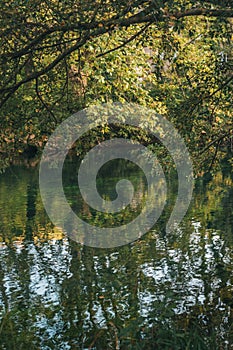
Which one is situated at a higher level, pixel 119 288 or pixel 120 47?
pixel 120 47

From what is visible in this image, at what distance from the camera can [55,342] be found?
9.81 meters

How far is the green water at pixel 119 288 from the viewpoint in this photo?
9477 millimetres

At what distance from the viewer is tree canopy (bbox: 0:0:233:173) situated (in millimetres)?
9125

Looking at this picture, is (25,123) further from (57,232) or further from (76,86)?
(57,232)

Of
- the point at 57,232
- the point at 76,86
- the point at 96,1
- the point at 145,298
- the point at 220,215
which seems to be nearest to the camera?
the point at 96,1

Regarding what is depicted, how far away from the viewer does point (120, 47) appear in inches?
408

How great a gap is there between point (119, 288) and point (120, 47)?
4.58 m

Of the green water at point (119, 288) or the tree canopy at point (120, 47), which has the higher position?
the tree canopy at point (120, 47)

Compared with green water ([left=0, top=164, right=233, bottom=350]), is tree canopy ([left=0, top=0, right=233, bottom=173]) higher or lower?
higher

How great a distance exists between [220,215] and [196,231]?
3.00 meters

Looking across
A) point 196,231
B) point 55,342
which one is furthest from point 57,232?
point 55,342

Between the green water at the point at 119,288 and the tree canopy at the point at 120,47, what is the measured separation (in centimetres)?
251

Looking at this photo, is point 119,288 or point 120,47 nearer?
point 120,47

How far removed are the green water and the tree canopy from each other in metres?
2.51
